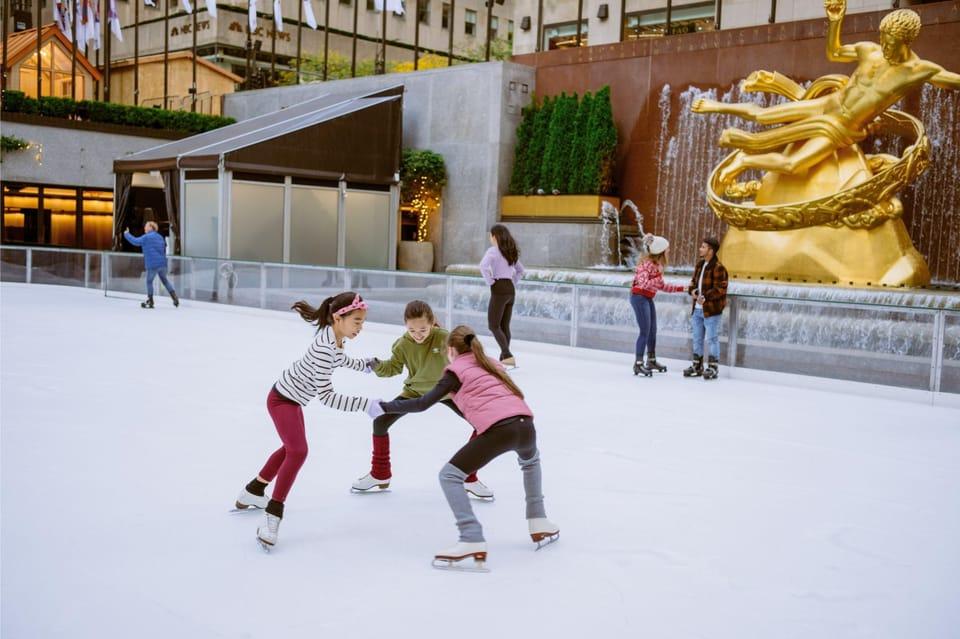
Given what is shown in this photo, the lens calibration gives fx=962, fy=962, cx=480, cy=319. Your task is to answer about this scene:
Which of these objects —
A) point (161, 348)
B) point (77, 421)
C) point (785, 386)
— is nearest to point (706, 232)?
point (785, 386)

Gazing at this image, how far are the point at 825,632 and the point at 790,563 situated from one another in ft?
2.37

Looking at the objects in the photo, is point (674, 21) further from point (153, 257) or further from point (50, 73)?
point (50, 73)

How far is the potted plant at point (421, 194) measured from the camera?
22.2 meters

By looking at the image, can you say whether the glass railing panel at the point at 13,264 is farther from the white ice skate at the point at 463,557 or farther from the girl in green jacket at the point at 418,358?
the white ice skate at the point at 463,557

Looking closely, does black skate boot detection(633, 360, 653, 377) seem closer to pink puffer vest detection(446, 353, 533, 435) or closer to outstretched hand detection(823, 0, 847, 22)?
pink puffer vest detection(446, 353, 533, 435)

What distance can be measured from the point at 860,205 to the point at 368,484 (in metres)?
10.8

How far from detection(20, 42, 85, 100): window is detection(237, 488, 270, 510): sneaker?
1352 inches

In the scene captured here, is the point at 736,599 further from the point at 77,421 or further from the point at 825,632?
the point at 77,421

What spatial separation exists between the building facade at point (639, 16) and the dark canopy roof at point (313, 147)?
590 cm

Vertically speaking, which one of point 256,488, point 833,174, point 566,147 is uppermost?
point 566,147

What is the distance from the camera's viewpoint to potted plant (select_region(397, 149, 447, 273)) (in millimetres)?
22219

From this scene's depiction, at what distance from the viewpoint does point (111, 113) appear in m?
25.4

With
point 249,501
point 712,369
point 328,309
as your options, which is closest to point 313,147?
point 712,369

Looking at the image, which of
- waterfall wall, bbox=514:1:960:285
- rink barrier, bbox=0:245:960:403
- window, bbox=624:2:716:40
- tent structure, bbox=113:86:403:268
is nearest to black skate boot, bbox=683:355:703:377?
rink barrier, bbox=0:245:960:403
